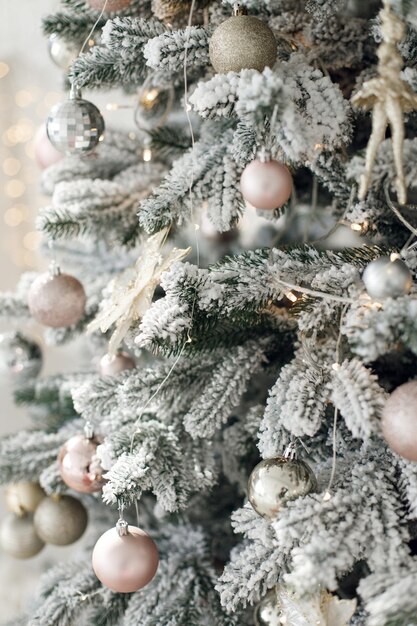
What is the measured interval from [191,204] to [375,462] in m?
0.30

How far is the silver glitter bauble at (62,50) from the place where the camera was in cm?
79

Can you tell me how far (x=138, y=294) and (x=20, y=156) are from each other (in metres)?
0.76

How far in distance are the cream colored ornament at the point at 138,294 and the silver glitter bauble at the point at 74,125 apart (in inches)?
5.0

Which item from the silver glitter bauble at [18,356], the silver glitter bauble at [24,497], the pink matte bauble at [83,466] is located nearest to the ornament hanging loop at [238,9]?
the pink matte bauble at [83,466]

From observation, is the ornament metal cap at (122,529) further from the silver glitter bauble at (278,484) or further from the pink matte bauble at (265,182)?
the pink matte bauble at (265,182)

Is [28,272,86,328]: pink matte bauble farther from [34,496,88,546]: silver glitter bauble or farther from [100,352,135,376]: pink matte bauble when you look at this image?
[34,496,88,546]: silver glitter bauble

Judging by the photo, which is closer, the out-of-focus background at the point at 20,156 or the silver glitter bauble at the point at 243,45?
the silver glitter bauble at the point at 243,45

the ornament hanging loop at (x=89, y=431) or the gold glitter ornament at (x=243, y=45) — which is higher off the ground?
the gold glitter ornament at (x=243, y=45)

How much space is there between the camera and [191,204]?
2.07 feet

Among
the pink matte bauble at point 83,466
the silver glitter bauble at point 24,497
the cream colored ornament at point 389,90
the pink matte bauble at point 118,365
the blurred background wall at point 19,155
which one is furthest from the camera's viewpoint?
the blurred background wall at point 19,155

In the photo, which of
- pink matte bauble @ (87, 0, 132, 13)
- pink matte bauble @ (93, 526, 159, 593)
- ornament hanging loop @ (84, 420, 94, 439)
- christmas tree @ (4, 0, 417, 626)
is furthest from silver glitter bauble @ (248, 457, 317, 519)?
pink matte bauble @ (87, 0, 132, 13)

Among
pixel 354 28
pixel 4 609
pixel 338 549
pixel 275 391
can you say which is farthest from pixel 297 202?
pixel 4 609

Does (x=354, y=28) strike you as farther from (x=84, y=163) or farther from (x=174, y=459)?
(x=174, y=459)

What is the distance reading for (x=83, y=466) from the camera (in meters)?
0.72
